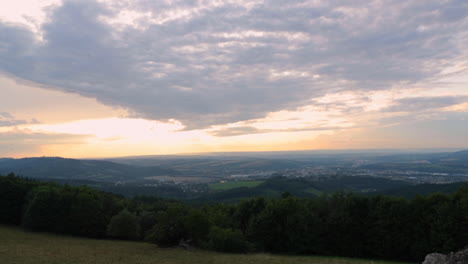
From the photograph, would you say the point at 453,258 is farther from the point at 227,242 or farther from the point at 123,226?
the point at 123,226

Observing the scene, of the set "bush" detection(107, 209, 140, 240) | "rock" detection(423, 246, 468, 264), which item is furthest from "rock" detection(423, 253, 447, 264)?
"bush" detection(107, 209, 140, 240)

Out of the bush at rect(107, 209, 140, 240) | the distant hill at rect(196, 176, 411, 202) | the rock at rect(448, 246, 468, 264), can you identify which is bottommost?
the distant hill at rect(196, 176, 411, 202)

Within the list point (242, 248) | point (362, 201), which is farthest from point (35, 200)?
point (362, 201)

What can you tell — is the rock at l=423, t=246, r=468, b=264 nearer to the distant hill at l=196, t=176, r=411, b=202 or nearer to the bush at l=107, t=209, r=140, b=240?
the bush at l=107, t=209, r=140, b=240

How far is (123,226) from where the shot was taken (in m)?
40.4

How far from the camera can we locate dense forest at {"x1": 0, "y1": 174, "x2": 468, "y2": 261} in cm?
3161

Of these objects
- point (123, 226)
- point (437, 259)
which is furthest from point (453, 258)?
point (123, 226)

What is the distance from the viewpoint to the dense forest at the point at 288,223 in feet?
104

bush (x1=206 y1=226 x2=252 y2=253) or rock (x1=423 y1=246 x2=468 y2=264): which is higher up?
rock (x1=423 y1=246 x2=468 y2=264)

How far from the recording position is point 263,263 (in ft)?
76.1

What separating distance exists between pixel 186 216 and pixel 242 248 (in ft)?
23.5

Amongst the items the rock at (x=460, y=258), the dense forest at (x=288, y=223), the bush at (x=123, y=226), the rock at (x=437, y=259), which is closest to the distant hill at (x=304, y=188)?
the dense forest at (x=288, y=223)

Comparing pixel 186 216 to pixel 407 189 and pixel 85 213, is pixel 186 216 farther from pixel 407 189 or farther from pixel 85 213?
pixel 407 189

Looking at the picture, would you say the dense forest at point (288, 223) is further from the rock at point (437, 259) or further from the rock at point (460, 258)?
the rock at point (460, 258)
